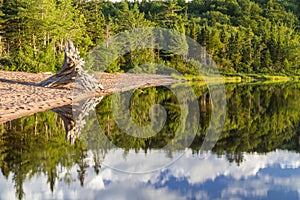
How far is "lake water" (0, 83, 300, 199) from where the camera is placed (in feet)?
21.4

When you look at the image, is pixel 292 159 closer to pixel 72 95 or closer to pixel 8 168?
pixel 8 168

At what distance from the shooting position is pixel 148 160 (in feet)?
27.6

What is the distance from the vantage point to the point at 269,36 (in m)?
68.4

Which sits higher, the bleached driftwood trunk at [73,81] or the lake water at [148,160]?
the bleached driftwood trunk at [73,81]

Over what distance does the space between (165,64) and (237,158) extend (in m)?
40.3

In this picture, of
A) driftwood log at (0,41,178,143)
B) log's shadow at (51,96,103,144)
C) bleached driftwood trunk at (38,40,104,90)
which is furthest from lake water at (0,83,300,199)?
bleached driftwood trunk at (38,40,104,90)

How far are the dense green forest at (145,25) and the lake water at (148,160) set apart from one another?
17.9 m

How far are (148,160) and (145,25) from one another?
4215 cm

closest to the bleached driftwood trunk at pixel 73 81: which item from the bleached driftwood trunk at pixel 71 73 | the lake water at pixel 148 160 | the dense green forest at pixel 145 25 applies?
the bleached driftwood trunk at pixel 71 73

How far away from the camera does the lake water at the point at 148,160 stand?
257 inches

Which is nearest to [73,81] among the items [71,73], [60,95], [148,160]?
[71,73]

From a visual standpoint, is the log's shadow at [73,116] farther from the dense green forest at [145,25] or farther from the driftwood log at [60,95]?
the dense green forest at [145,25]

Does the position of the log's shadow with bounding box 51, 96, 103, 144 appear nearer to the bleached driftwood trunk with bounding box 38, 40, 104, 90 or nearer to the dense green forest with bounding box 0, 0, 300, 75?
the bleached driftwood trunk with bounding box 38, 40, 104, 90

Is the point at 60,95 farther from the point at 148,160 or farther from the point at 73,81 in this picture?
the point at 148,160
